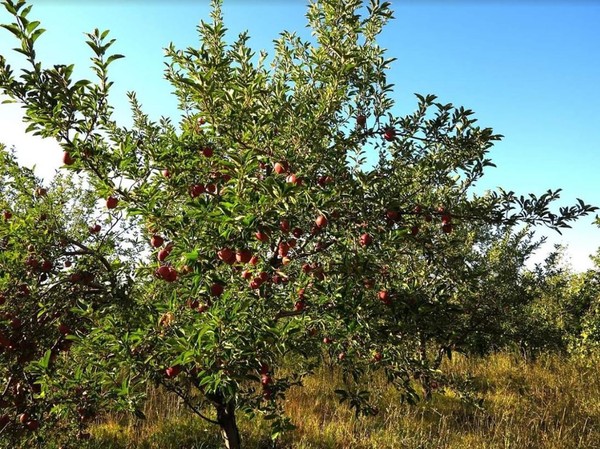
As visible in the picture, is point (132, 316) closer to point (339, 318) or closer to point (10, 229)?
point (10, 229)

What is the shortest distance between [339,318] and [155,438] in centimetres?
434

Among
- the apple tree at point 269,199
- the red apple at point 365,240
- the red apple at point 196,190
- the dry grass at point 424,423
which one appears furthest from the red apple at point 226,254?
the dry grass at point 424,423

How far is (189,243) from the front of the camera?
8.27ft

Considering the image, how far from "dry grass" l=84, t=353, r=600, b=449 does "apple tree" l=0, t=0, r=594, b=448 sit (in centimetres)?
222

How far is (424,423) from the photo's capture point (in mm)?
6188

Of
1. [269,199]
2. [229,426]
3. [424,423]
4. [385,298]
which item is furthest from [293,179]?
[424,423]

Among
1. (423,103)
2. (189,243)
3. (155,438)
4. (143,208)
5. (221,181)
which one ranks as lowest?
(155,438)

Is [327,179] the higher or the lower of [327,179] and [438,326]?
the higher

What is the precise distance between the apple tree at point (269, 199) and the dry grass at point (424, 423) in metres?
2.22

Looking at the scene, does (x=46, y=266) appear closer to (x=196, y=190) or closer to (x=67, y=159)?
(x=67, y=159)

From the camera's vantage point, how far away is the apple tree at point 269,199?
2.41 meters

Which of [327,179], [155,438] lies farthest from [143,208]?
[155,438]

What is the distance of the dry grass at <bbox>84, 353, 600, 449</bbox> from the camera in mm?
5453

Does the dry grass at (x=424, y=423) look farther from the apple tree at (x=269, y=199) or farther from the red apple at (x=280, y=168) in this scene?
the red apple at (x=280, y=168)
